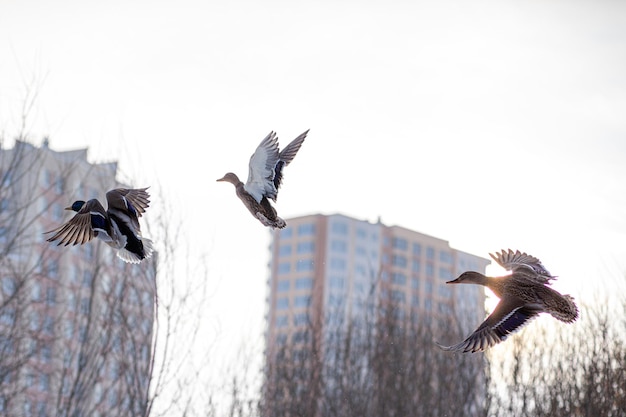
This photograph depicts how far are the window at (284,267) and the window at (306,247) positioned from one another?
10.5 ft

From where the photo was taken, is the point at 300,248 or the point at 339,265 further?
the point at 300,248

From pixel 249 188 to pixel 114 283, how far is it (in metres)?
14.1

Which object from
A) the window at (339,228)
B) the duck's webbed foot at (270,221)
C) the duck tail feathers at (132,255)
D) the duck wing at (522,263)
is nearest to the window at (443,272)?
the window at (339,228)

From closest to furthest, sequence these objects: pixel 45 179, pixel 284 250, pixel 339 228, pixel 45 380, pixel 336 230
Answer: pixel 45 380
pixel 45 179
pixel 336 230
pixel 339 228
pixel 284 250

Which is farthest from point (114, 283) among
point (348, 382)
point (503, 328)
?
point (503, 328)

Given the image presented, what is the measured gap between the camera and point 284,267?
13688 cm

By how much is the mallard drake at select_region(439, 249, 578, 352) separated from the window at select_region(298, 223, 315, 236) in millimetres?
122588

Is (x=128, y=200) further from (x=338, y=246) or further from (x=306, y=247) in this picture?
(x=306, y=247)

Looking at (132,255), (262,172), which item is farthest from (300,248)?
(132,255)

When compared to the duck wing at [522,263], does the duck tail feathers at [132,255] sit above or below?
below

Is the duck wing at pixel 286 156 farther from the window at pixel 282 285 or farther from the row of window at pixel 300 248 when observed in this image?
the window at pixel 282 285

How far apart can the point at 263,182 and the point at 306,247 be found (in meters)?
122

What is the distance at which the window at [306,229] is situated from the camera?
436ft

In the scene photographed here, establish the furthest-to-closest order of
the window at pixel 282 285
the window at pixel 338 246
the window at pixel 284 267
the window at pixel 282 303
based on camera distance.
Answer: the window at pixel 284 267 → the window at pixel 282 285 → the window at pixel 282 303 → the window at pixel 338 246
